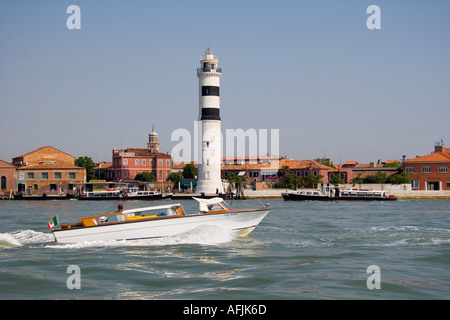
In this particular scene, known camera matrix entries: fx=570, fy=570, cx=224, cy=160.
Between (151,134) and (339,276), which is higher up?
(151,134)

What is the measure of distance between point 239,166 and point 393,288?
248 ft

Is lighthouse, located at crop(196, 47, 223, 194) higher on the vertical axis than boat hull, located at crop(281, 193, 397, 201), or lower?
higher

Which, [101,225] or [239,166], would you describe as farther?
[239,166]

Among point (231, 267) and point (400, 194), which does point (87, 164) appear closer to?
point (400, 194)

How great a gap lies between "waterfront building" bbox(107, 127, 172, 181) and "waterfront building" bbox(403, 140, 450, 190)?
112ft

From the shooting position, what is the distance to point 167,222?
720 inches

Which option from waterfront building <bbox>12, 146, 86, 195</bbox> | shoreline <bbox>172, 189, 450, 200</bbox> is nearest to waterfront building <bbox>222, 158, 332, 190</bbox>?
shoreline <bbox>172, 189, 450, 200</bbox>

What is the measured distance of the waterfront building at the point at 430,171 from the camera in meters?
71.9

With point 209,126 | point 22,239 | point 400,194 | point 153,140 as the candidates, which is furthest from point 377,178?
point 22,239

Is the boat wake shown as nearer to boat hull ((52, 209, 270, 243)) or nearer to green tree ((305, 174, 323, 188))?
boat hull ((52, 209, 270, 243))

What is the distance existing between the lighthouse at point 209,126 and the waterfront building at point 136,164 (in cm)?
1941

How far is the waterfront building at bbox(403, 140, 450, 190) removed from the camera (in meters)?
71.9
